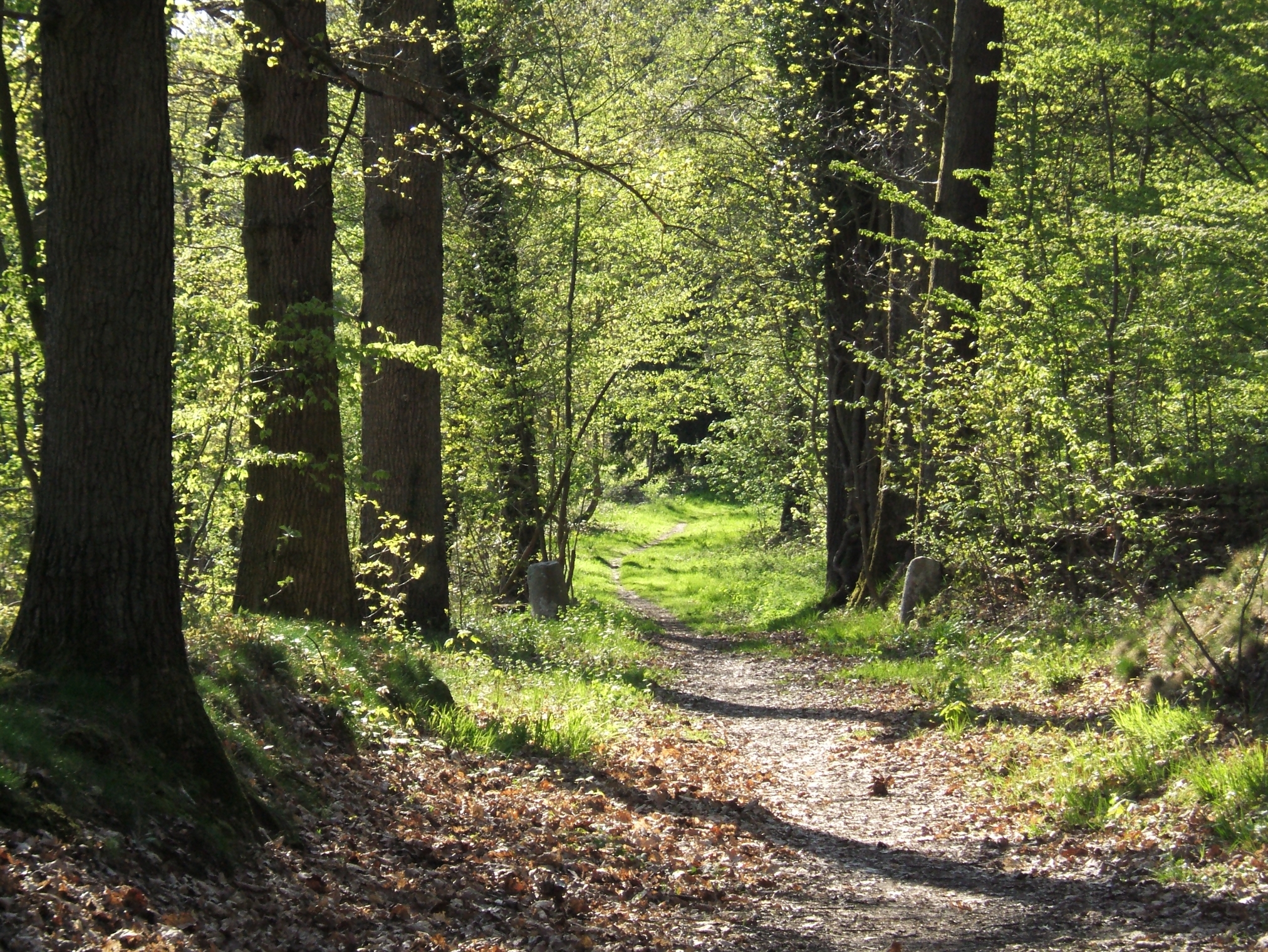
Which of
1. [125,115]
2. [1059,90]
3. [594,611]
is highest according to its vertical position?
[1059,90]

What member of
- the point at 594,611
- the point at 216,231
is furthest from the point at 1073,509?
the point at 216,231

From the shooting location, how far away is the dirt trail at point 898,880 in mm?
5281

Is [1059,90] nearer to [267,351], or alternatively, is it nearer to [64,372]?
[267,351]

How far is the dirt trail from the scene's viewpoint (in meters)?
5.28

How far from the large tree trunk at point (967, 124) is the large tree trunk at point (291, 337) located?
302 inches

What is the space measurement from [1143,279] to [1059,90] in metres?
3.63

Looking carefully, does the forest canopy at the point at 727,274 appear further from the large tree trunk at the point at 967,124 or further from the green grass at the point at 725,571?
the green grass at the point at 725,571

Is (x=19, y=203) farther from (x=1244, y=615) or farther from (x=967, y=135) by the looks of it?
(x=967, y=135)

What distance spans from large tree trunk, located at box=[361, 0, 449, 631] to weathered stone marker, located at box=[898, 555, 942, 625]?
6.08 m

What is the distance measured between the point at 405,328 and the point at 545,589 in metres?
6.29

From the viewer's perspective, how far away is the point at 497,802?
6.96 m

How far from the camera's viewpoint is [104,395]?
195 inches

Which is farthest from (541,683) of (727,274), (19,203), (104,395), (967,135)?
(727,274)

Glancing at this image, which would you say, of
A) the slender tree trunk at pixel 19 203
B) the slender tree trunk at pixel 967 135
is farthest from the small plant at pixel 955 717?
the slender tree trunk at pixel 19 203
